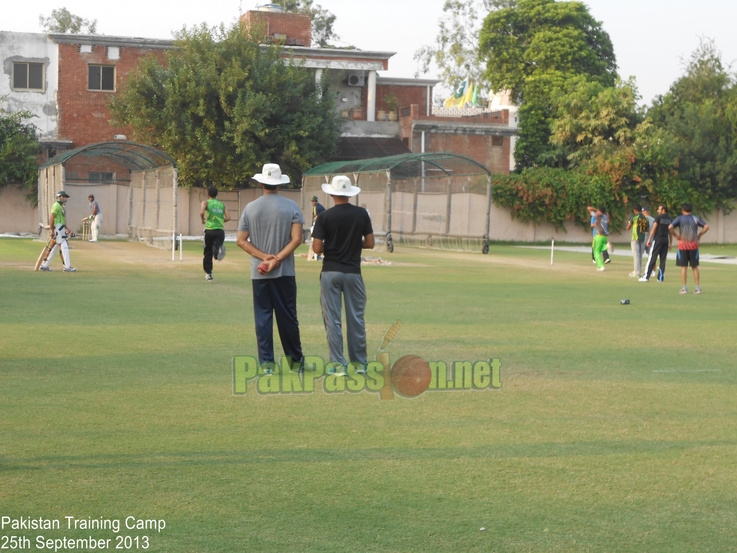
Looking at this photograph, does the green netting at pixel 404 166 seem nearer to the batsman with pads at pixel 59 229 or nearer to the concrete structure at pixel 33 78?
the concrete structure at pixel 33 78

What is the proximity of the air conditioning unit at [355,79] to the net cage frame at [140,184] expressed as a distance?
46.0ft

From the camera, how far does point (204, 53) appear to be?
40219mm

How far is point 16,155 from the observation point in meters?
40.5

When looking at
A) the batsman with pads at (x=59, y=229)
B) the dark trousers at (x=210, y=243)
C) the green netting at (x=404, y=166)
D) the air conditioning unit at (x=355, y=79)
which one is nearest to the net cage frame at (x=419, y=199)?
the green netting at (x=404, y=166)

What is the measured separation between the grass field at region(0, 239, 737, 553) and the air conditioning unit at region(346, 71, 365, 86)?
36170 mm

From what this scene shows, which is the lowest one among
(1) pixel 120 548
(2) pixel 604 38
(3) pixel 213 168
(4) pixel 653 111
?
(1) pixel 120 548

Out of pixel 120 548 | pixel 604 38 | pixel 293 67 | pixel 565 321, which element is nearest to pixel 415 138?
pixel 293 67

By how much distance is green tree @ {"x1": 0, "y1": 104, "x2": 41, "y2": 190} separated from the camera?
132ft

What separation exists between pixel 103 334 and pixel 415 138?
36256mm

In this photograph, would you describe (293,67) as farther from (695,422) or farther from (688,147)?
(695,422)

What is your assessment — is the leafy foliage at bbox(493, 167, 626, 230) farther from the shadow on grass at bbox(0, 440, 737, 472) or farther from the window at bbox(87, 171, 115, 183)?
the shadow on grass at bbox(0, 440, 737, 472)

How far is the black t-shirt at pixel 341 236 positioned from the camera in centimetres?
877

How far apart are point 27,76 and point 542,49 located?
104 ft

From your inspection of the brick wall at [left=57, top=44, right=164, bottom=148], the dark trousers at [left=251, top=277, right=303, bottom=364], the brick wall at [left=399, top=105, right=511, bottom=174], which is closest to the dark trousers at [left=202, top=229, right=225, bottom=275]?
the dark trousers at [left=251, top=277, right=303, bottom=364]
